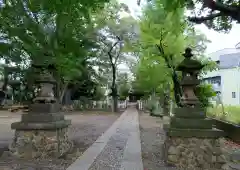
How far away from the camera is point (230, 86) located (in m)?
37.2

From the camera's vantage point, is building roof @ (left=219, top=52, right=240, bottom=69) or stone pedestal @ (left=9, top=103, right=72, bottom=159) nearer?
stone pedestal @ (left=9, top=103, right=72, bottom=159)

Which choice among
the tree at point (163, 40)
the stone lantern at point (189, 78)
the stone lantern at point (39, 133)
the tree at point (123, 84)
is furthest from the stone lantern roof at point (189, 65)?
the tree at point (123, 84)

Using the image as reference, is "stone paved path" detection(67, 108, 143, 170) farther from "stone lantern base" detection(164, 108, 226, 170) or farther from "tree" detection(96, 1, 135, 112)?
"tree" detection(96, 1, 135, 112)

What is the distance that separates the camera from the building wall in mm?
36062

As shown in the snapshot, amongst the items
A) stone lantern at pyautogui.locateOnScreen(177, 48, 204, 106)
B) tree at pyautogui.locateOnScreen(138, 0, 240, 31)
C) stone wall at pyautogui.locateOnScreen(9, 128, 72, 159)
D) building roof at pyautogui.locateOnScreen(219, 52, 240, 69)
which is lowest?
stone wall at pyautogui.locateOnScreen(9, 128, 72, 159)

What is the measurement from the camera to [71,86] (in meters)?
33.7

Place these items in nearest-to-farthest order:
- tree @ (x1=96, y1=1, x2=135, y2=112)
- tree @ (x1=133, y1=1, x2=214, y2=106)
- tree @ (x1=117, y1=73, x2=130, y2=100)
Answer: tree @ (x1=133, y1=1, x2=214, y2=106)
tree @ (x1=96, y1=1, x2=135, y2=112)
tree @ (x1=117, y1=73, x2=130, y2=100)

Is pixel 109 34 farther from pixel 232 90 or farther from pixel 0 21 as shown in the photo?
pixel 0 21

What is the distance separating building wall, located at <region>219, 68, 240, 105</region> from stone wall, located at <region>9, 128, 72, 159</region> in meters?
31.9

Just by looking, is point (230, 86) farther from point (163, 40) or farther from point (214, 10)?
point (214, 10)

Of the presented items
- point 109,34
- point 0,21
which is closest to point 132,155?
point 0,21

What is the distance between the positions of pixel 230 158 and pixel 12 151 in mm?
5574

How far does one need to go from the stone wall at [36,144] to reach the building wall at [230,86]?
31.9 metres

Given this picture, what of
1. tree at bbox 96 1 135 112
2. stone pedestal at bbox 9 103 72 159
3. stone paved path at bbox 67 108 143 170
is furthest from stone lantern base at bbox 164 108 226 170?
tree at bbox 96 1 135 112
